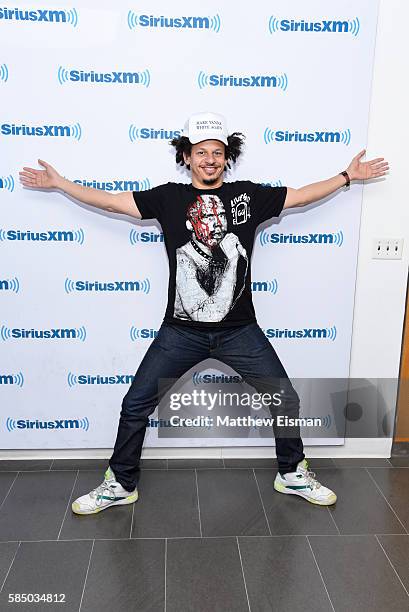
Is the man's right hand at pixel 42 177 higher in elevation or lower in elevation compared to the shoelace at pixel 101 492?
higher

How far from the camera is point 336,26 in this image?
8.61ft

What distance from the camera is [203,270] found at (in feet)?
8.51

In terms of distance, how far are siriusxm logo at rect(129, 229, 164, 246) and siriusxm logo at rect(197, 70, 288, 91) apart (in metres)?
0.73

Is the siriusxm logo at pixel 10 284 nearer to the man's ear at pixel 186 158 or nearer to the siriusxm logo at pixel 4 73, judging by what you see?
the siriusxm logo at pixel 4 73

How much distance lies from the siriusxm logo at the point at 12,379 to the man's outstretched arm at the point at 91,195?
1011mm

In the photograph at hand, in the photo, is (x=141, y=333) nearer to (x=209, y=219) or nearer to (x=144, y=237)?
(x=144, y=237)

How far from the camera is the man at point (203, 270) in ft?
8.40

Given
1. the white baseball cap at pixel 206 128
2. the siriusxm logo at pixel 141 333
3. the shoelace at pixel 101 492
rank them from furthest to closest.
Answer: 1. the siriusxm logo at pixel 141 333
2. the shoelace at pixel 101 492
3. the white baseball cap at pixel 206 128

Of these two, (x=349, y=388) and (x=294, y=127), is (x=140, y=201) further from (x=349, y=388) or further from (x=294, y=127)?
(x=349, y=388)

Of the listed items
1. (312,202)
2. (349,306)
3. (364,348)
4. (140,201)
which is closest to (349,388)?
(364,348)

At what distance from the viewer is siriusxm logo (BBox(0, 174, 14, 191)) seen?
2.71 metres

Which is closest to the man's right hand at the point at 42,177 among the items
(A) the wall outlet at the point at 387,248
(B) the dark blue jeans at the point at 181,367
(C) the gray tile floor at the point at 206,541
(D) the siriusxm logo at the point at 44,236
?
(D) the siriusxm logo at the point at 44,236

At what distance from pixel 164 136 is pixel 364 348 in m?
1.52

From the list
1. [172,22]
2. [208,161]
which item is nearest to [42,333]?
[208,161]
